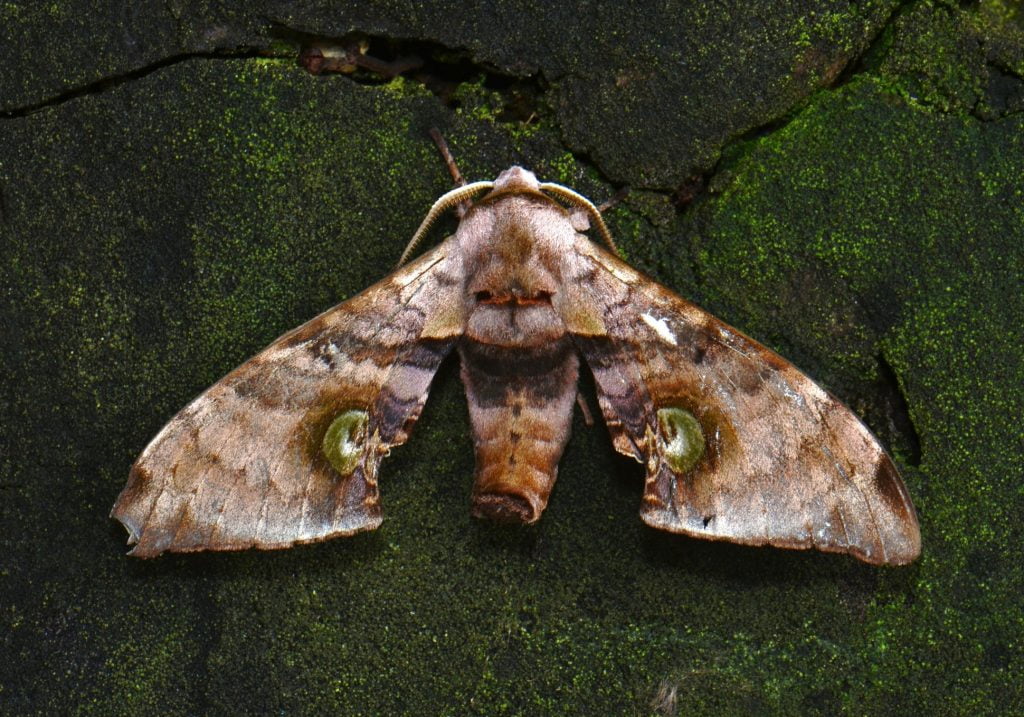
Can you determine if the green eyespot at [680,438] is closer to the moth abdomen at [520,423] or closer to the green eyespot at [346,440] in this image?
the moth abdomen at [520,423]

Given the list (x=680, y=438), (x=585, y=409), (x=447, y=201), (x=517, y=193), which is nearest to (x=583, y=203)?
(x=517, y=193)

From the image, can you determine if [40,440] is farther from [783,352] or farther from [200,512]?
[783,352]

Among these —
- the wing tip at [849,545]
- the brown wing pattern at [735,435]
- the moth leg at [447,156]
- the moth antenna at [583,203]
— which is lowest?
the wing tip at [849,545]

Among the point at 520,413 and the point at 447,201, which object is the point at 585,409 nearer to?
the point at 520,413

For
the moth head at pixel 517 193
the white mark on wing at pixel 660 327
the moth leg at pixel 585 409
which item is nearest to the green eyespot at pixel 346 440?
the moth head at pixel 517 193

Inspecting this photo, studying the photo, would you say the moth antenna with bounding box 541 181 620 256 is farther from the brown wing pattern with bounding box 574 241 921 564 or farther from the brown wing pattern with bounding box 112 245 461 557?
the brown wing pattern with bounding box 112 245 461 557
